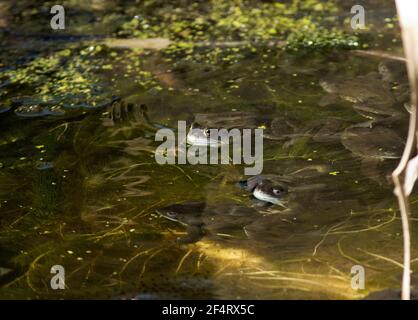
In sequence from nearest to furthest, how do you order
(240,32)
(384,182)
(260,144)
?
(384,182)
(260,144)
(240,32)

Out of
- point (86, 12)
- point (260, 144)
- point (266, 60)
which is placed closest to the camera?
point (260, 144)

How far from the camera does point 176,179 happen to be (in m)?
2.71

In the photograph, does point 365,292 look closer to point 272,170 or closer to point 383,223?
point 383,223

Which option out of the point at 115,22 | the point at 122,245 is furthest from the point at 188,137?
the point at 115,22

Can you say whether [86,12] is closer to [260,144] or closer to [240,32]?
[240,32]

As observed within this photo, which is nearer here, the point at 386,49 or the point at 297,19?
the point at 386,49

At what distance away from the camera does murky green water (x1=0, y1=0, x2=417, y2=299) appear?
2170 millimetres

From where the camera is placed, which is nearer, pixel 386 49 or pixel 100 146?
pixel 100 146

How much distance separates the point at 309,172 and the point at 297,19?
60.9 inches

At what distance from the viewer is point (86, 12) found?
420 cm

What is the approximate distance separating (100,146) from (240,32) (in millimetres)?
1262

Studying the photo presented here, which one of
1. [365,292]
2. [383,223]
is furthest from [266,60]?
[365,292]

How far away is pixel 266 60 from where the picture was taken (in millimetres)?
3646

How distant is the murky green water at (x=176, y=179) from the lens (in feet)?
7.12
